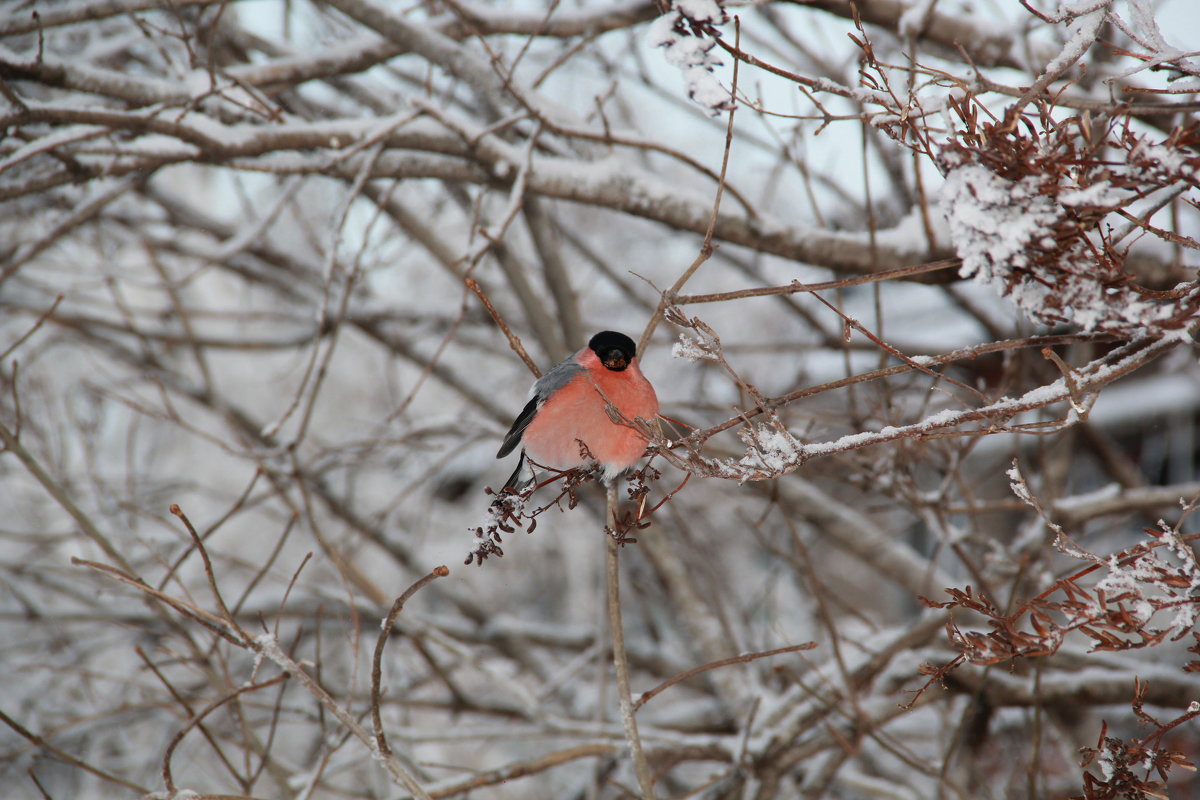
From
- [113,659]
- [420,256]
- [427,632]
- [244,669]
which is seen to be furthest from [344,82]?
[420,256]

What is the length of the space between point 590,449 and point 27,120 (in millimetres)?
1725

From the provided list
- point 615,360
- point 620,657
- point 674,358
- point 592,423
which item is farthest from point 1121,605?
point 674,358

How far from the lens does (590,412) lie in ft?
6.08

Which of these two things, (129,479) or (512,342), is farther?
(129,479)

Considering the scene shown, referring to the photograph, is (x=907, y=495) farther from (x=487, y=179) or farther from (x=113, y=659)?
(x=113, y=659)

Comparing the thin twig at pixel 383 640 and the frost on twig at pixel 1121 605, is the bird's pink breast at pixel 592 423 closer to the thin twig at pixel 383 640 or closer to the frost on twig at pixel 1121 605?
the thin twig at pixel 383 640

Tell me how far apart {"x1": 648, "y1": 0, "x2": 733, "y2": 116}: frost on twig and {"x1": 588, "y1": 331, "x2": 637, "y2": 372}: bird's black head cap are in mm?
749

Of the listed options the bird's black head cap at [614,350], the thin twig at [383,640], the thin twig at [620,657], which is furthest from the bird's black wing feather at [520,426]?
the thin twig at [383,640]

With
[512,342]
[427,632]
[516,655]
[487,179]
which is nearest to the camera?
[512,342]

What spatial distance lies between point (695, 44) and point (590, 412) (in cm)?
80

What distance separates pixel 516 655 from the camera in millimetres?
4711

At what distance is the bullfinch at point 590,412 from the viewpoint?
1820 mm

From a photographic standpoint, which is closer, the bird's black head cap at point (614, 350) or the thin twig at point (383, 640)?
the thin twig at point (383, 640)

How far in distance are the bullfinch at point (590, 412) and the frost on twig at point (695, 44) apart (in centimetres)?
65
